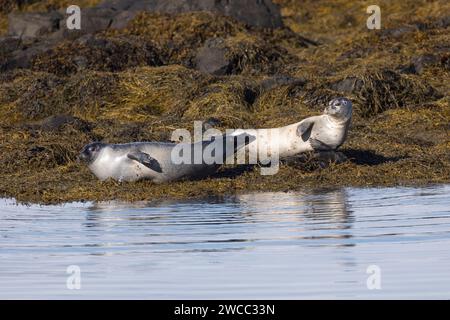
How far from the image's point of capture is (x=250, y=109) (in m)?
15.6

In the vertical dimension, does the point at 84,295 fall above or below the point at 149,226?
below

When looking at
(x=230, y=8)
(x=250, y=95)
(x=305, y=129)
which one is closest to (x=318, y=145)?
(x=305, y=129)

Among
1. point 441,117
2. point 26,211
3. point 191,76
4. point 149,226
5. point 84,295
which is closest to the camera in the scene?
point 84,295

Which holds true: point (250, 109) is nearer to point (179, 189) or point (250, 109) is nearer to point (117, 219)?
point (179, 189)

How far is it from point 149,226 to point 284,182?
2.65 metres

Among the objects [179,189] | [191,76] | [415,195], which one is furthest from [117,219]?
[191,76]

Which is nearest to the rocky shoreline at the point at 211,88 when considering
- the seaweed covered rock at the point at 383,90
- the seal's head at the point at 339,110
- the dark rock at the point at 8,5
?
the seaweed covered rock at the point at 383,90

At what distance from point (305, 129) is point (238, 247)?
4098 mm

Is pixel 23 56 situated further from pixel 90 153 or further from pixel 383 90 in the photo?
pixel 90 153

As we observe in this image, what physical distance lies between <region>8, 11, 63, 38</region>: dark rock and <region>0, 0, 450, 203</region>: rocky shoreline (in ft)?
0.13

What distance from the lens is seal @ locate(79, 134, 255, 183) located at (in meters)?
11.7

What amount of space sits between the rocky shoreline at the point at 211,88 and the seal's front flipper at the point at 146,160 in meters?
0.20

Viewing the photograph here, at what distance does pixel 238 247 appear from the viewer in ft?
26.9

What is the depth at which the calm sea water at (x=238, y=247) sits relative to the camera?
22.7ft
